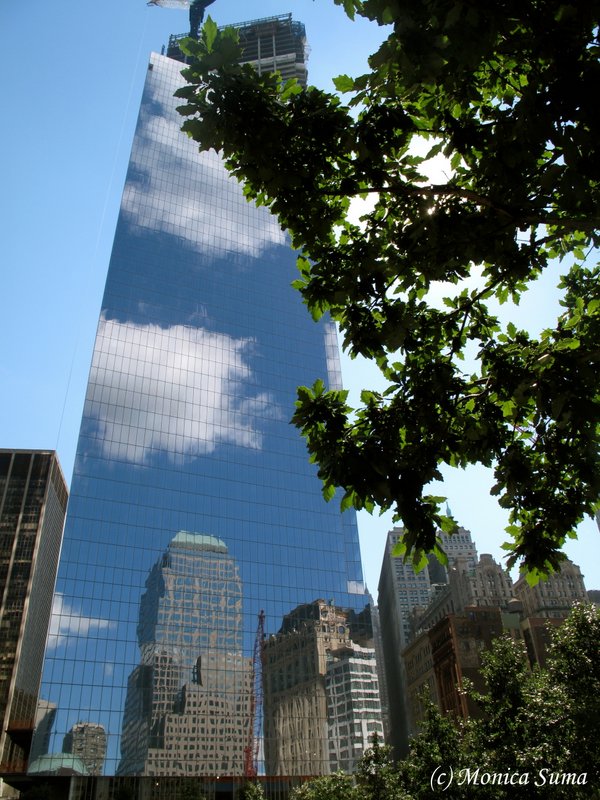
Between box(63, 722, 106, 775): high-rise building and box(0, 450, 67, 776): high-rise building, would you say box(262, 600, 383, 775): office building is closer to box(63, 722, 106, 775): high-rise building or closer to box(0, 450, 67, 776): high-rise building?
box(63, 722, 106, 775): high-rise building

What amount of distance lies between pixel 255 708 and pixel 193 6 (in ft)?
467

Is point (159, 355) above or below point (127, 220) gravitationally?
below

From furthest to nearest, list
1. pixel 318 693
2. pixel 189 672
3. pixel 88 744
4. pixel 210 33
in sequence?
pixel 318 693 < pixel 189 672 < pixel 88 744 < pixel 210 33

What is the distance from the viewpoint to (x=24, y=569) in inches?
4818

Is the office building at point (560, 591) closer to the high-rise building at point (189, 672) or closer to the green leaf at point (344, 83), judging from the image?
the high-rise building at point (189, 672)

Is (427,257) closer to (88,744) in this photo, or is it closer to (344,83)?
(344,83)

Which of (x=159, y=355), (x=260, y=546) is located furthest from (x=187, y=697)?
(x=159, y=355)

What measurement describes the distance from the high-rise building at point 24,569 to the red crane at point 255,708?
1962 inches

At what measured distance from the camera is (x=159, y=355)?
3637 inches

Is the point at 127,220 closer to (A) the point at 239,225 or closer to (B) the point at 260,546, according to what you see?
(A) the point at 239,225

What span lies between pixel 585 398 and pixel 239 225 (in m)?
112

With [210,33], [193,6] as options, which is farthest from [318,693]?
[193,6]

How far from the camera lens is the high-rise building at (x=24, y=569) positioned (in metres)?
113

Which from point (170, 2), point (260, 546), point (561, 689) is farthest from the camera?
point (170, 2)
